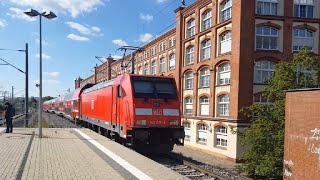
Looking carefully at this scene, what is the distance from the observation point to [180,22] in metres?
A: 41.4

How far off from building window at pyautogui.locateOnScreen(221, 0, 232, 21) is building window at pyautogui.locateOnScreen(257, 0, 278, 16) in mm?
2179

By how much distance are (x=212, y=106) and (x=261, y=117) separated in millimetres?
9968

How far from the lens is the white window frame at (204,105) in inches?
1405

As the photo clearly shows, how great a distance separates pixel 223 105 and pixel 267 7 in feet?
27.2

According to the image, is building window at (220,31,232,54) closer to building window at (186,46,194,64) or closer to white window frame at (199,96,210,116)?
white window frame at (199,96,210,116)

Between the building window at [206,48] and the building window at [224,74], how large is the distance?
271 cm

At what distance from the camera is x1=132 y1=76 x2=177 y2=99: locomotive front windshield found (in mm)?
18445

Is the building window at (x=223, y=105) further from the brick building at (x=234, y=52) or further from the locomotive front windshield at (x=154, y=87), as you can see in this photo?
the locomotive front windshield at (x=154, y=87)

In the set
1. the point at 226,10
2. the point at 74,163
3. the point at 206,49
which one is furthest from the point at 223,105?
the point at 74,163

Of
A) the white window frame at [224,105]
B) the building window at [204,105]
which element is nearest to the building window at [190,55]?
the building window at [204,105]

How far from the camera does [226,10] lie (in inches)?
1294

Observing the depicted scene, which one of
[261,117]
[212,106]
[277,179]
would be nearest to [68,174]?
[277,179]

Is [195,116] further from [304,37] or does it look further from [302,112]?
[302,112]

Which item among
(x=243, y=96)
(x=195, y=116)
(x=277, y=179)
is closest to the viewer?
(x=277, y=179)
